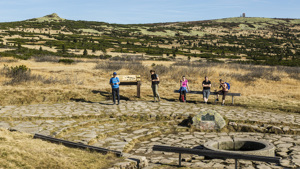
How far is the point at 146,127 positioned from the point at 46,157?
448 centimetres

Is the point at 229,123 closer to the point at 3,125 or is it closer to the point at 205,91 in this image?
the point at 205,91

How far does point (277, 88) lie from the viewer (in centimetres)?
1928

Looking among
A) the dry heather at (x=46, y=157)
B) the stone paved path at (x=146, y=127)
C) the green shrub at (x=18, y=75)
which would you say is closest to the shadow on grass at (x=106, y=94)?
the stone paved path at (x=146, y=127)

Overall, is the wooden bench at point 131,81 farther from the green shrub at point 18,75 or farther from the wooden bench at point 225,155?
the wooden bench at point 225,155

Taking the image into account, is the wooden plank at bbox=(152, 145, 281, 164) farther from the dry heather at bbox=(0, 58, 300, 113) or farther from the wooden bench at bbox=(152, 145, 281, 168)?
the dry heather at bbox=(0, 58, 300, 113)

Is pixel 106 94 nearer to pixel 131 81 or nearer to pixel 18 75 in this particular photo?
pixel 131 81

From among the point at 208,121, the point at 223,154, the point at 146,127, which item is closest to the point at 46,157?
the point at 223,154

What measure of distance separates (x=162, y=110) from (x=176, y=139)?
11.4 ft

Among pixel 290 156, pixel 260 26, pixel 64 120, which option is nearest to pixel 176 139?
pixel 290 156

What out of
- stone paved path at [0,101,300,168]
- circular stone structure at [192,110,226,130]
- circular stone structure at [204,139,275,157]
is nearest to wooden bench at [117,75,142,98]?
stone paved path at [0,101,300,168]

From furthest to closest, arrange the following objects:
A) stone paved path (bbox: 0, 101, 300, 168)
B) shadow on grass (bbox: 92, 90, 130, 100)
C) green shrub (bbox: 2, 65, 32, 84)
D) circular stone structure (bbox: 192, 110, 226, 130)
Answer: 1. green shrub (bbox: 2, 65, 32, 84)
2. shadow on grass (bbox: 92, 90, 130, 100)
3. circular stone structure (bbox: 192, 110, 226, 130)
4. stone paved path (bbox: 0, 101, 300, 168)

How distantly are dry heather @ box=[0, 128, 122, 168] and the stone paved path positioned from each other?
3.57 feet

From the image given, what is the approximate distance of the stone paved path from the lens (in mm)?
6879

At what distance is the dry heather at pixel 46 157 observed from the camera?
193 inches
